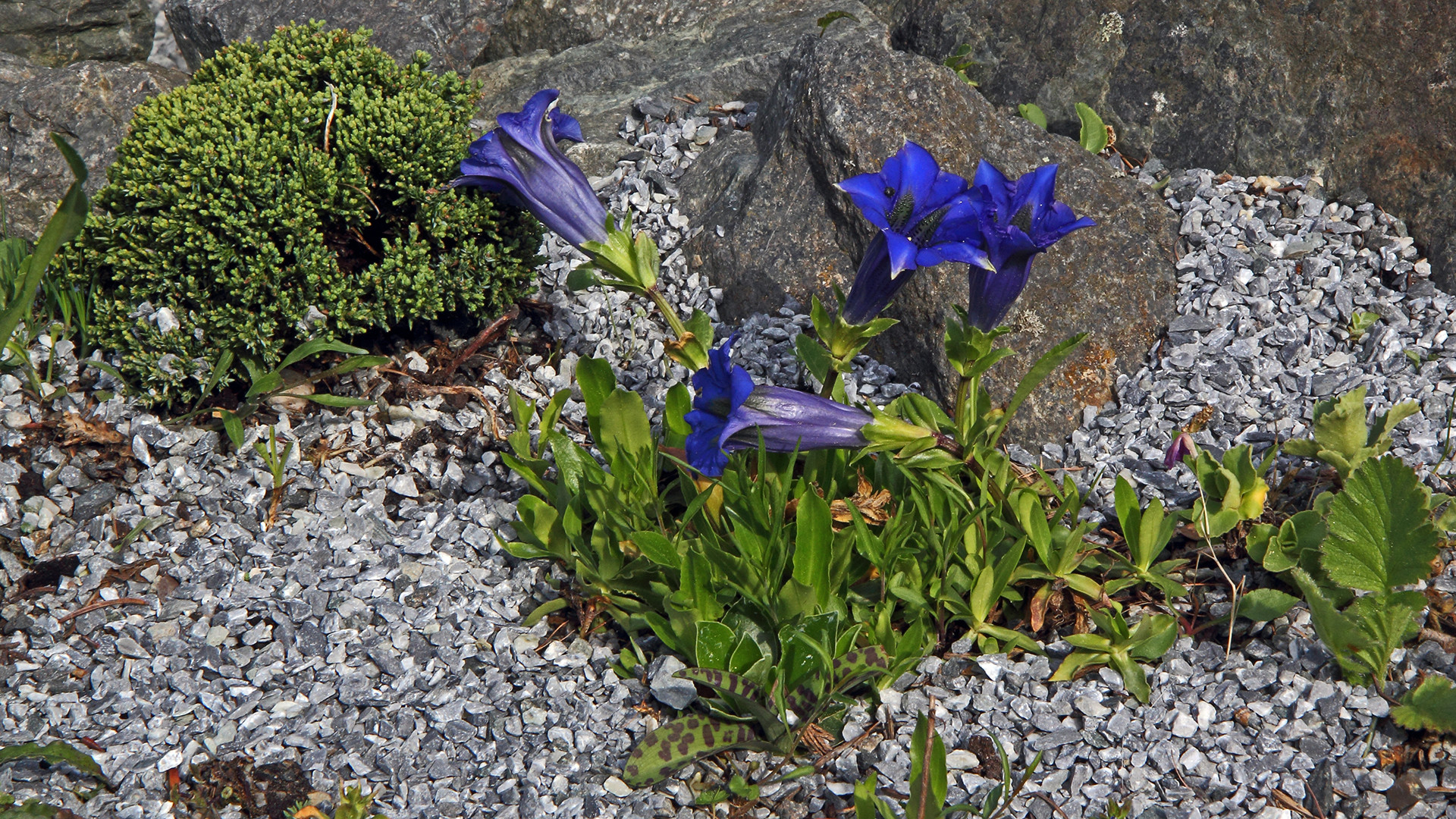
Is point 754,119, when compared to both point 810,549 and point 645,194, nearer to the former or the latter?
point 645,194

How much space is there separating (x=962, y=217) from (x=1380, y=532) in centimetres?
127

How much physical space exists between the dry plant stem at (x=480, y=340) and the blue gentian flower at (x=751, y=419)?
156 cm

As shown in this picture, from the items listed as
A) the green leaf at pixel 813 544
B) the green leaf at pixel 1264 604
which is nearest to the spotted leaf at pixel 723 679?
the green leaf at pixel 813 544

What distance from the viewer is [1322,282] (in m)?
3.74

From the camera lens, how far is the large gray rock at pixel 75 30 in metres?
5.62

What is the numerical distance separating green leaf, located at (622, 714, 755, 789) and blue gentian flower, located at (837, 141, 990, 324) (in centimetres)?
113

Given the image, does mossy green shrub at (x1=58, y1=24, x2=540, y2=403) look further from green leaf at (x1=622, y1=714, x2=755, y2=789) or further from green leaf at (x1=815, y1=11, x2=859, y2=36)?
green leaf at (x1=815, y1=11, x2=859, y2=36)

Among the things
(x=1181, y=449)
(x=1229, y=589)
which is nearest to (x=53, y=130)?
(x=1181, y=449)

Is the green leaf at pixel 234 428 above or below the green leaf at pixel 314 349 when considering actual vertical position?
below

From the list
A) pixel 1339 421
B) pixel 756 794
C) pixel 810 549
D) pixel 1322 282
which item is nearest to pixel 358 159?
pixel 810 549

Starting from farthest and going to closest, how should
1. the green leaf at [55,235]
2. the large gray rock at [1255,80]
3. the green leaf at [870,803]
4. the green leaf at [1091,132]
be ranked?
the green leaf at [1091,132], the large gray rock at [1255,80], the green leaf at [870,803], the green leaf at [55,235]

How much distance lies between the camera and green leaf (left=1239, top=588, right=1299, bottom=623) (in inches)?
107

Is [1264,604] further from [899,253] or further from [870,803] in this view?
[899,253]

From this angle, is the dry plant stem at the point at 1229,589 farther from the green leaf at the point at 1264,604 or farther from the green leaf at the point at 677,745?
the green leaf at the point at 677,745
